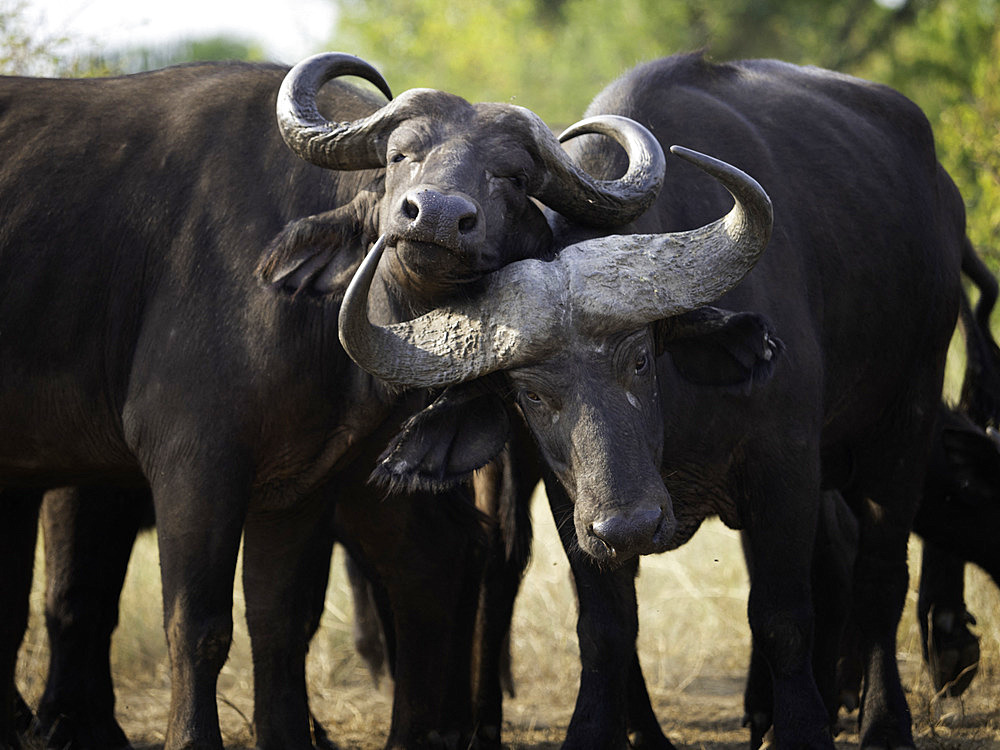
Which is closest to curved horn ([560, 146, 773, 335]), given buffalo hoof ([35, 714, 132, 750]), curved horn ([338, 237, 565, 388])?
curved horn ([338, 237, 565, 388])

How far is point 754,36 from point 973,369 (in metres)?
17.2

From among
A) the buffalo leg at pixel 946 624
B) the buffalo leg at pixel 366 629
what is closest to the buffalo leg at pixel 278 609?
the buffalo leg at pixel 366 629

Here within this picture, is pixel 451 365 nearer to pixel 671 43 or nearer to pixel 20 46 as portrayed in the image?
pixel 20 46

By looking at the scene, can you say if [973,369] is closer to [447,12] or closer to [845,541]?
[845,541]

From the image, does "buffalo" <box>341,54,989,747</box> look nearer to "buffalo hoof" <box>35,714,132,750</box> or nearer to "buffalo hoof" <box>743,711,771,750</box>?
"buffalo hoof" <box>743,711,771,750</box>

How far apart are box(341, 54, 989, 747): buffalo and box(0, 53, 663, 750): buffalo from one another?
0.27 meters

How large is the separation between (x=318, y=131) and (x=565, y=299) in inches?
40.5

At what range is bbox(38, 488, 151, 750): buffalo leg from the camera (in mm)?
5719

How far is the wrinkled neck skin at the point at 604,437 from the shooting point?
3857mm

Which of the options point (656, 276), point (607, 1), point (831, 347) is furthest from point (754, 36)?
point (656, 276)

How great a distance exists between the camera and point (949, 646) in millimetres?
6672

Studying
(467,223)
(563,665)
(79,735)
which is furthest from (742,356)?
(563,665)

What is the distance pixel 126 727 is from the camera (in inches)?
262

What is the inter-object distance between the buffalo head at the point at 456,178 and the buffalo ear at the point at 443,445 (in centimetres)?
33
